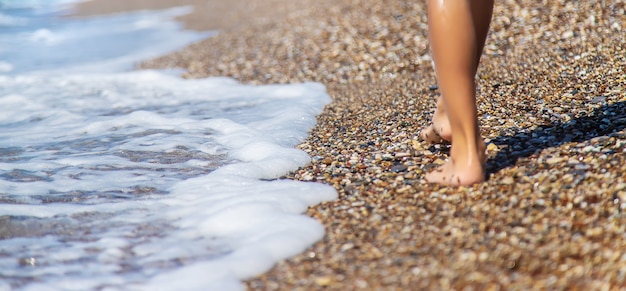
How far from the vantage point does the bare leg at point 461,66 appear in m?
2.86

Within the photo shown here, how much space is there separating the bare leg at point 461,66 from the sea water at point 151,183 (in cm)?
70

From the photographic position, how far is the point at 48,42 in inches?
496

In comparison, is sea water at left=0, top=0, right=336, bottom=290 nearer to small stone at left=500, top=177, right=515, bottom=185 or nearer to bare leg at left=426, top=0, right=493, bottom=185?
bare leg at left=426, top=0, right=493, bottom=185

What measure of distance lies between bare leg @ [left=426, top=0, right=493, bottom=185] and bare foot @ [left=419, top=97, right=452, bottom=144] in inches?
17.3

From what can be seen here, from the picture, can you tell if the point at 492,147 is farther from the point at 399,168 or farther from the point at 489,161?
the point at 399,168

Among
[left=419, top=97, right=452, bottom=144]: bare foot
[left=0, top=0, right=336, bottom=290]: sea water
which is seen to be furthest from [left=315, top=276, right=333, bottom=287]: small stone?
[left=419, top=97, right=452, bottom=144]: bare foot

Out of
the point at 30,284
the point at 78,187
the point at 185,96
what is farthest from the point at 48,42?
the point at 30,284

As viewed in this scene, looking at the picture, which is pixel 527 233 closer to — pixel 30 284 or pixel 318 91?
pixel 30 284

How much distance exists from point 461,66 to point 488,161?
25.5 inches

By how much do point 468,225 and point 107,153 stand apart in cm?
270

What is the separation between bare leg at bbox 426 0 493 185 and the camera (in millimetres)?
2861

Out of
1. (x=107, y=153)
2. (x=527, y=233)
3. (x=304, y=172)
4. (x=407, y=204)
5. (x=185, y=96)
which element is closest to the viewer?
(x=527, y=233)

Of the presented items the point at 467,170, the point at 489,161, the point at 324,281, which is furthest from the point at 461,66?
the point at 324,281

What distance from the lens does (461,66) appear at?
2900mm
